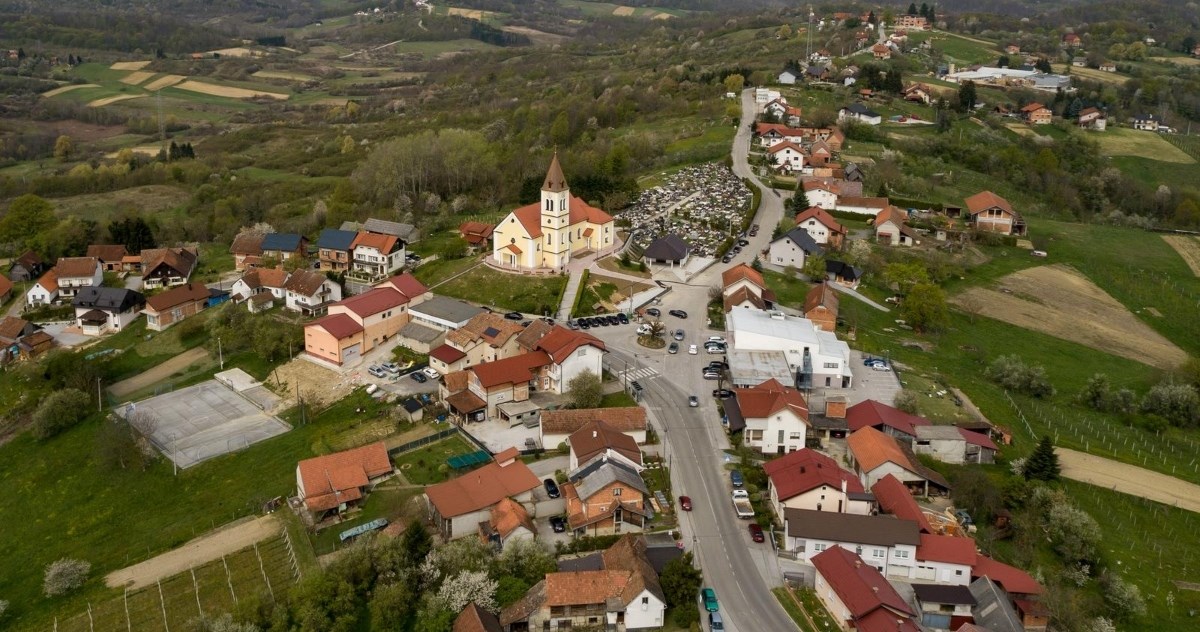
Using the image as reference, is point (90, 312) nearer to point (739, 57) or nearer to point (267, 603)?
point (267, 603)

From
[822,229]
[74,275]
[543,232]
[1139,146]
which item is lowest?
[74,275]

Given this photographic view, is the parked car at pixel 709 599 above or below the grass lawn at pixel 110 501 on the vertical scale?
above

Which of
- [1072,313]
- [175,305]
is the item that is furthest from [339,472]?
[1072,313]

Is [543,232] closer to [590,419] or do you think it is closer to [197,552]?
[590,419]

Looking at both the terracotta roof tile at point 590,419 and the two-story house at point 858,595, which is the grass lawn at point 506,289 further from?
the two-story house at point 858,595

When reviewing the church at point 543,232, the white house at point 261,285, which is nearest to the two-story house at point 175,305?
the white house at point 261,285
